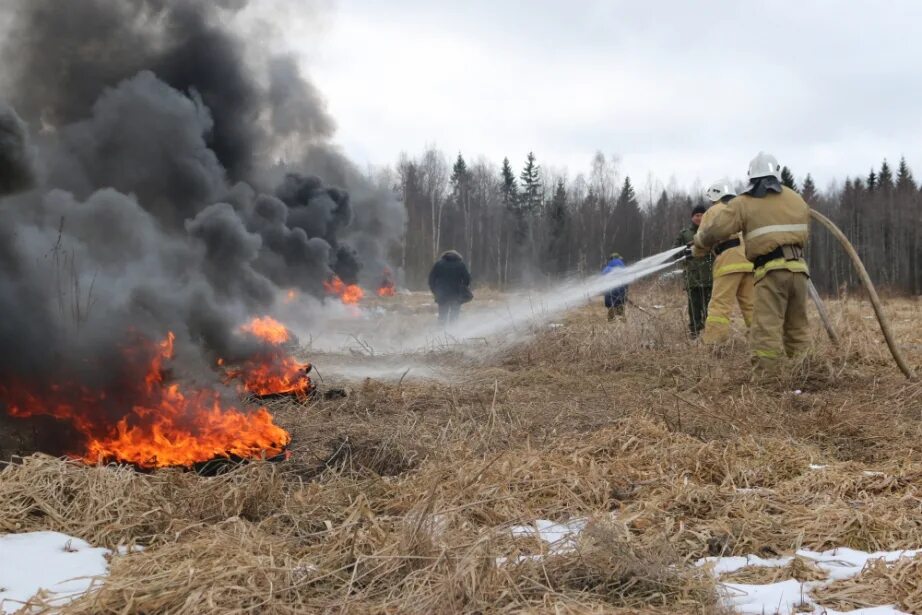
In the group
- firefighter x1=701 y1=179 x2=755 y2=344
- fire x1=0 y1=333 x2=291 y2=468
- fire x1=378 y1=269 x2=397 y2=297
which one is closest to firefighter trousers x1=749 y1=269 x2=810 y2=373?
firefighter x1=701 y1=179 x2=755 y2=344

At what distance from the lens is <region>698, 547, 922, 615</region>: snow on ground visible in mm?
2191

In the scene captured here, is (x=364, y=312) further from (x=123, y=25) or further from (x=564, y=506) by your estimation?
(x=564, y=506)

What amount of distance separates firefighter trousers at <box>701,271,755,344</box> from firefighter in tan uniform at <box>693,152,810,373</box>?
1524 mm

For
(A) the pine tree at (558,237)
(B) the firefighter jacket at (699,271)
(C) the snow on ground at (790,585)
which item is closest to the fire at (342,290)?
(B) the firefighter jacket at (699,271)

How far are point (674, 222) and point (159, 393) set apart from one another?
149ft

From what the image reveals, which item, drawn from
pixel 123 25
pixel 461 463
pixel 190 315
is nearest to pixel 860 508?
pixel 461 463

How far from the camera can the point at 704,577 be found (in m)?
2.38

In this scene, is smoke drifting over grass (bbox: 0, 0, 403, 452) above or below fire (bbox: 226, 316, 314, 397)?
above

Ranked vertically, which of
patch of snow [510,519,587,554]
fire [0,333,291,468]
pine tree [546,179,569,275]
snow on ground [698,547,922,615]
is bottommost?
snow on ground [698,547,922,615]

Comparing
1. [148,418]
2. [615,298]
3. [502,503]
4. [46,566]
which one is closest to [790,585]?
[502,503]

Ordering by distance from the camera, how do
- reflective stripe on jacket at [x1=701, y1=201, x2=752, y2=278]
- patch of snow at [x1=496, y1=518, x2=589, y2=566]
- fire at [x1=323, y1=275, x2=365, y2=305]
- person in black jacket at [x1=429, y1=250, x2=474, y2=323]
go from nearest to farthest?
patch of snow at [x1=496, y1=518, x2=589, y2=566], reflective stripe on jacket at [x1=701, y1=201, x2=752, y2=278], person in black jacket at [x1=429, y1=250, x2=474, y2=323], fire at [x1=323, y1=275, x2=365, y2=305]

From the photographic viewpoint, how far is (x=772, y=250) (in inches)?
242

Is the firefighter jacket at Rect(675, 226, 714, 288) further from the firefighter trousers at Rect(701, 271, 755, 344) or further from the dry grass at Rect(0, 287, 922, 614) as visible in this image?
the dry grass at Rect(0, 287, 922, 614)

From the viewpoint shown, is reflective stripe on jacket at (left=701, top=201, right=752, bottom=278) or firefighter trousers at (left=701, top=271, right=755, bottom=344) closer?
firefighter trousers at (left=701, top=271, right=755, bottom=344)
